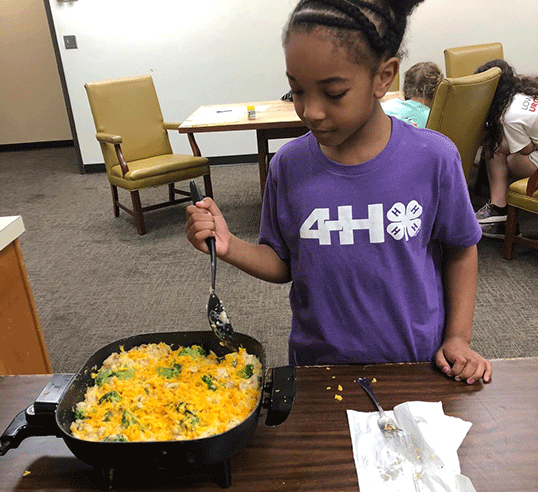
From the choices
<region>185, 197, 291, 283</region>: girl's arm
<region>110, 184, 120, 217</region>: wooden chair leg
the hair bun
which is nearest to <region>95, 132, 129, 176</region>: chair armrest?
<region>110, 184, 120, 217</region>: wooden chair leg

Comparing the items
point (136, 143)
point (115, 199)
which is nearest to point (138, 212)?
point (115, 199)

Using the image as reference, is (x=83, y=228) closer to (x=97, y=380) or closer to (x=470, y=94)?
(x=470, y=94)

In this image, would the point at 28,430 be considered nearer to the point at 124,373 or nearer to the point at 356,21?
the point at 124,373

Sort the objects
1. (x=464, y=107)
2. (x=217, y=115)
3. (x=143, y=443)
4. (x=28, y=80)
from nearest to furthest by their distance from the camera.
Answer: (x=143, y=443)
(x=464, y=107)
(x=217, y=115)
(x=28, y=80)

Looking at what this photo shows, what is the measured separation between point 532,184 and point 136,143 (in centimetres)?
276

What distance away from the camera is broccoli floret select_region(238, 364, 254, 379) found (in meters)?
0.76

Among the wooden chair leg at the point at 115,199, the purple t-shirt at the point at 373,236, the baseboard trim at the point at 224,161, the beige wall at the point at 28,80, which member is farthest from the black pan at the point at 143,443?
the beige wall at the point at 28,80

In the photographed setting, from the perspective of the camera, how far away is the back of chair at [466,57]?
401 centimetres

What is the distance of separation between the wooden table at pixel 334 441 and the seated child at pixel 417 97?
90.0 inches

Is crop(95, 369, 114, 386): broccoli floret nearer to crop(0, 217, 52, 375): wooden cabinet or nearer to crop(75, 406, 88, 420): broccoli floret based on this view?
crop(75, 406, 88, 420): broccoli floret

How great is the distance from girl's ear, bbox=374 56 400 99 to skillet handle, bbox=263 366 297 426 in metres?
0.46

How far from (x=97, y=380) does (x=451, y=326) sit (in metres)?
0.64

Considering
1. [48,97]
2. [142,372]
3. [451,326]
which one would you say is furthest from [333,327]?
[48,97]

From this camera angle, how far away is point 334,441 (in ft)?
2.34
